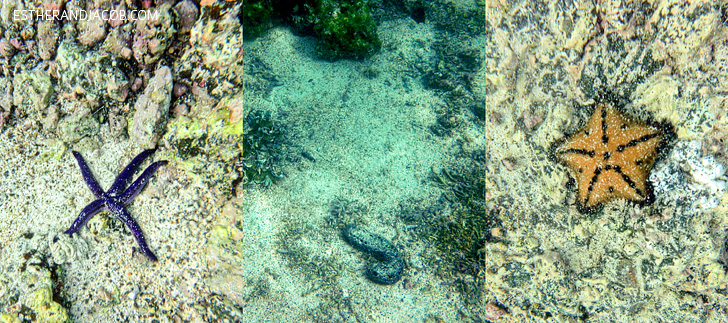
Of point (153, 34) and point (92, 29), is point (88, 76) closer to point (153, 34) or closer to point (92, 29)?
point (92, 29)

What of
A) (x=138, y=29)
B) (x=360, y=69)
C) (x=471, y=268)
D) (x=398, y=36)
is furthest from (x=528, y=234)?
(x=138, y=29)

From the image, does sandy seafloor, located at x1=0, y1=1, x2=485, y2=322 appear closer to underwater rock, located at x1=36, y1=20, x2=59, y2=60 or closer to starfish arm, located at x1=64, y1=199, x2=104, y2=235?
starfish arm, located at x1=64, y1=199, x2=104, y2=235

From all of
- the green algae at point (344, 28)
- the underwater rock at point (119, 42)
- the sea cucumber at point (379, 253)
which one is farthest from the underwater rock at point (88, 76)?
the sea cucumber at point (379, 253)

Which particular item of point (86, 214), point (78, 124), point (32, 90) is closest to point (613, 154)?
point (86, 214)

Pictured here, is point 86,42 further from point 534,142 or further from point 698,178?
point 698,178

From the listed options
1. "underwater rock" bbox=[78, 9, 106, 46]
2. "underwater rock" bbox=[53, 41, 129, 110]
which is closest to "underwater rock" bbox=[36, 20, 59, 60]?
"underwater rock" bbox=[53, 41, 129, 110]

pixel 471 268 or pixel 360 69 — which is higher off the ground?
pixel 360 69
